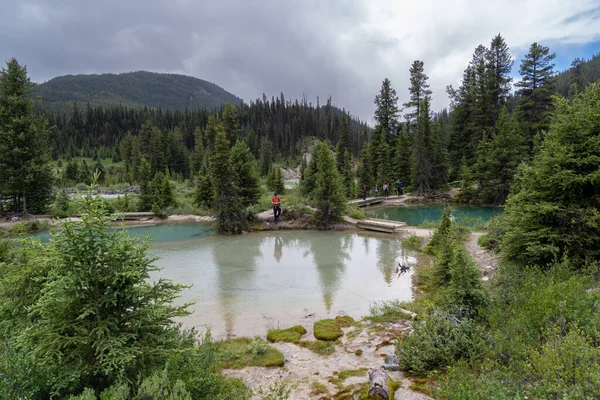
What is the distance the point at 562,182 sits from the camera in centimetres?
817

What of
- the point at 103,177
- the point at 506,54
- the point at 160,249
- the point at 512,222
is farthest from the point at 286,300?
the point at 103,177

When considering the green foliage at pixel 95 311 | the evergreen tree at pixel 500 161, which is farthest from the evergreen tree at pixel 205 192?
the evergreen tree at pixel 500 161

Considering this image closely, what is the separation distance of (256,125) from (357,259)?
102m

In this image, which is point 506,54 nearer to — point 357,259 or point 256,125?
point 357,259

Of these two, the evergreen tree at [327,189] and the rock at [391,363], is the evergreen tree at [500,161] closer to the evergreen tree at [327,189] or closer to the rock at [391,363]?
the evergreen tree at [327,189]

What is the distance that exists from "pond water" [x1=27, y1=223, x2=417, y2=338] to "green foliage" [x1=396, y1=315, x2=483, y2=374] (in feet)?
11.3

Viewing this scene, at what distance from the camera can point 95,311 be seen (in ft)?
12.4

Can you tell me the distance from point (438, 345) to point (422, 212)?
26.5 metres

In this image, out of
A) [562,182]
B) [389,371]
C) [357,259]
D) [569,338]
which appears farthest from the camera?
[357,259]

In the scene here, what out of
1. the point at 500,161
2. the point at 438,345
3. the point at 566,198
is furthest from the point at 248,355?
the point at 500,161

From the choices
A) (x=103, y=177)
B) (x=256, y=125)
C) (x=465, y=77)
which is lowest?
(x=103, y=177)

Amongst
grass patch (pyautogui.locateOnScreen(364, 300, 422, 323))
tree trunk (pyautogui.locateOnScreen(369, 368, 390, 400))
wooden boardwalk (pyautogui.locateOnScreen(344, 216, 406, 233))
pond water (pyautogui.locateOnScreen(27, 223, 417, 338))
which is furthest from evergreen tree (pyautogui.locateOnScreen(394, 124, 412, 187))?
tree trunk (pyautogui.locateOnScreen(369, 368, 390, 400))

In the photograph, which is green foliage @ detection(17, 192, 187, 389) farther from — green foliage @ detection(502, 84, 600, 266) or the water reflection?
green foliage @ detection(502, 84, 600, 266)

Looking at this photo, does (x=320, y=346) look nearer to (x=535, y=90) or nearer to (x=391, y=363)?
(x=391, y=363)
